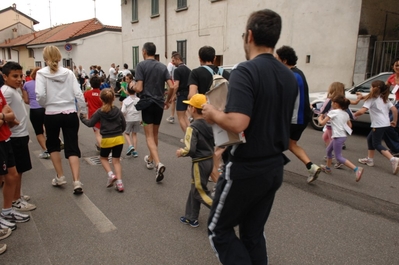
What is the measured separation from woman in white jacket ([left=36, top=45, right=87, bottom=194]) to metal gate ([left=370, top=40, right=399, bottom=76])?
11149mm

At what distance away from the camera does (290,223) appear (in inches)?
136

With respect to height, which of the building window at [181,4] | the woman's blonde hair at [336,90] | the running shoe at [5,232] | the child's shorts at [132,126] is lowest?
the running shoe at [5,232]

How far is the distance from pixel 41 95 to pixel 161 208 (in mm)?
2039

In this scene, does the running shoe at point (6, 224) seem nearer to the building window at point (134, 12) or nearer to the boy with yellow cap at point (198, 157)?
the boy with yellow cap at point (198, 157)

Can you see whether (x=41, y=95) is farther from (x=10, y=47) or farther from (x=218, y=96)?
(x=10, y=47)

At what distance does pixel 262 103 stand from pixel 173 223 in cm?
208

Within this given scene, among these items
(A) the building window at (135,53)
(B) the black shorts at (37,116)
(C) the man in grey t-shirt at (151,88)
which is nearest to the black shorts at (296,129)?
(C) the man in grey t-shirt at (151,88)

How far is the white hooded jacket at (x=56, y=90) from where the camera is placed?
398 centimetres

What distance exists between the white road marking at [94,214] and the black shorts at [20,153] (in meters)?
0.78

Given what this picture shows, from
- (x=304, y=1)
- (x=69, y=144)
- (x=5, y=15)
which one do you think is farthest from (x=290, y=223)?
(x=5, y=15)

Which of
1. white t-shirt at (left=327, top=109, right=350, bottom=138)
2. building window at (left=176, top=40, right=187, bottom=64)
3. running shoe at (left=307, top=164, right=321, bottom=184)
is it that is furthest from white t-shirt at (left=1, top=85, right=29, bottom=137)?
building window at (left=176, top=40, right=187, bottom=64)

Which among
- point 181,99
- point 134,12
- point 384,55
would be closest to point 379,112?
point 181,99

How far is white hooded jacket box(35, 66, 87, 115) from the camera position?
398cm

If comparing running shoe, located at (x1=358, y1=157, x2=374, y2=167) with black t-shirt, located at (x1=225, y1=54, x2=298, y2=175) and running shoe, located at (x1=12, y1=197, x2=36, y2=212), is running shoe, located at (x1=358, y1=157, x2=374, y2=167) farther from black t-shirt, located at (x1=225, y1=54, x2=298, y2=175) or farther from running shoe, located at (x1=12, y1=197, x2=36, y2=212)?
running shoe, located at (x1=12, y1=197, x2=36, y2=212)
